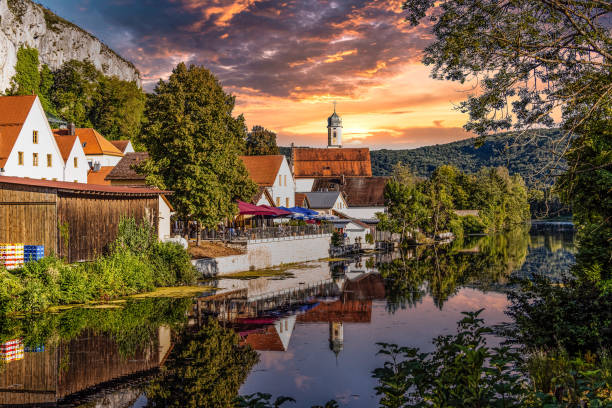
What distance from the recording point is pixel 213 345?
53.0 feet

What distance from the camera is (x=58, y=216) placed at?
23641mm

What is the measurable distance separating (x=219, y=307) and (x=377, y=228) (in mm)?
44225

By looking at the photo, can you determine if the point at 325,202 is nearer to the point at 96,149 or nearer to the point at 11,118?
the point at 96,149

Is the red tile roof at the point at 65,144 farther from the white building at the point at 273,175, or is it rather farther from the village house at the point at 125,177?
the white building at the point at 273,175

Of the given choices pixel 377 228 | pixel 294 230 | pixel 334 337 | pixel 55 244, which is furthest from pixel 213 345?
pixel 377 228

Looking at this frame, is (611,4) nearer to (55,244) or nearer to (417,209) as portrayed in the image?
(55,244)

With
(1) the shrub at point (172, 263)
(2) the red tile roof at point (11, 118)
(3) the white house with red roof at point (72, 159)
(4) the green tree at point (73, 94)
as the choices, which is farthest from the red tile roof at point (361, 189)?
(1) the shrub at point (172, 263)

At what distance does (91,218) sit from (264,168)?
36574mm

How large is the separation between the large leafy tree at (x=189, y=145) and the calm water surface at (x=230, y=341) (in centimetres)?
524

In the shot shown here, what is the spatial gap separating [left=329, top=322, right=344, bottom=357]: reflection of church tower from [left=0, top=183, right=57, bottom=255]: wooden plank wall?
476 inches

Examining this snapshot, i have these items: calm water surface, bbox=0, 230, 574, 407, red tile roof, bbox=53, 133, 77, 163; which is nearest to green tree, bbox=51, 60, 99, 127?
red tile roof, bbox=53, 133, 77, 163

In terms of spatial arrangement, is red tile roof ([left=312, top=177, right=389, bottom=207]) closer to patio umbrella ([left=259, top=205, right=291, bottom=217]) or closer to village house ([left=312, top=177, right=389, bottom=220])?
village house ([left=312, top=177, right=389, bottom=220])

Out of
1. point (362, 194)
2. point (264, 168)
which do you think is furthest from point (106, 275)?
point (362, 194)

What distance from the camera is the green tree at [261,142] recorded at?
3499 inches
